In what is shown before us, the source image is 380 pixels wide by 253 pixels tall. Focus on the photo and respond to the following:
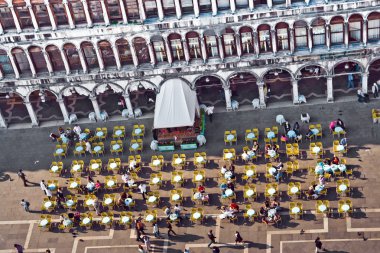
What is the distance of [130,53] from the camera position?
85.9 m

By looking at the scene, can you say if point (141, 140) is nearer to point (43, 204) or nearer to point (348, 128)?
point (43, 204)

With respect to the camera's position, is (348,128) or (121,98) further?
(121,98)

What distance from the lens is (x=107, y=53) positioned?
283ft

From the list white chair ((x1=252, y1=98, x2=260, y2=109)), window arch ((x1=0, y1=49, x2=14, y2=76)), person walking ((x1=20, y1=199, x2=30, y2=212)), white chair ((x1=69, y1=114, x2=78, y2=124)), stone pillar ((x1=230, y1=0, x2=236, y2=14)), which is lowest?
person walking ((x1=20, y1=199, x2=30, y2=212))

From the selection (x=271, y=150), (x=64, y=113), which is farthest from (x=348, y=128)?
(x=64, y=113)

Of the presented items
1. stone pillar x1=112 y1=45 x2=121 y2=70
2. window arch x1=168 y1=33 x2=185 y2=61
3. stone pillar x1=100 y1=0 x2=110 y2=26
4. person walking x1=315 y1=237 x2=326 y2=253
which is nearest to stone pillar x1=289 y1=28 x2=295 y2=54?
window arch x1=168 y1=33 x2=185 y2=61

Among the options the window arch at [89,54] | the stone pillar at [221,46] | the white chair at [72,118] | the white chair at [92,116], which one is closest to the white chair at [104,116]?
the white chair at [92,116]

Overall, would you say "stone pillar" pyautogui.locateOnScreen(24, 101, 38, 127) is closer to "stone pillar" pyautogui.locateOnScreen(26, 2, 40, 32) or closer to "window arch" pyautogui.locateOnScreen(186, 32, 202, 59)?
"stone pillar" pyautogui.locateOnScreen(26, 2, 40, 32)

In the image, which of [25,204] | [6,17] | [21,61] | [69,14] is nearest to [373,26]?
[69,14]

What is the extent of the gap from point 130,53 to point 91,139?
11.2 meters

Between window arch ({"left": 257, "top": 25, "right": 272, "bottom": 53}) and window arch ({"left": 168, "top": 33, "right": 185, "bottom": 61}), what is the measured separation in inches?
353

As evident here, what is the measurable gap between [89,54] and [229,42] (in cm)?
1631

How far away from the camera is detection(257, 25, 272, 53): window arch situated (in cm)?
8262

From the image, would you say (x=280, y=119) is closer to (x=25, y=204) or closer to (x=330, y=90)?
(x=330, y=90)
